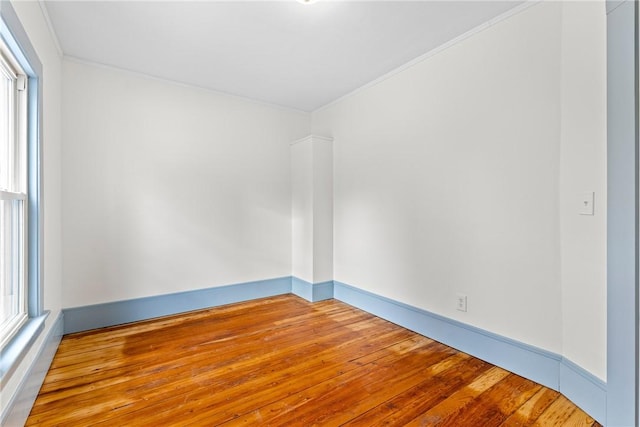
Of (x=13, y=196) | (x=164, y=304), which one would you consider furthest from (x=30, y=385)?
(x=164, y=304)

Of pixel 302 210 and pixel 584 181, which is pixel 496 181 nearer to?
pixel 584 181

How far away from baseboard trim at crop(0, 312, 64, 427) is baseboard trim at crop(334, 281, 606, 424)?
2.56 metres

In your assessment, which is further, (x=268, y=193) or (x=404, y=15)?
(x=268, y=193)

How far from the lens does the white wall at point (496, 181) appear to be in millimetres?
1668

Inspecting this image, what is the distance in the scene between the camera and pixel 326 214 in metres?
3.62

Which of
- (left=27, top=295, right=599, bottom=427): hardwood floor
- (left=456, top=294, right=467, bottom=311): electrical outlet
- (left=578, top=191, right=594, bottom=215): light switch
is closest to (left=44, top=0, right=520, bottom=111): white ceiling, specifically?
(left=578, top=191, right=594, bottom=215): light switch

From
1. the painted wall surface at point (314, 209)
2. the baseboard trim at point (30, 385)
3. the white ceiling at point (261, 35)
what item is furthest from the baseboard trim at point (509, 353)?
the baseboard trim at point (30, 385)

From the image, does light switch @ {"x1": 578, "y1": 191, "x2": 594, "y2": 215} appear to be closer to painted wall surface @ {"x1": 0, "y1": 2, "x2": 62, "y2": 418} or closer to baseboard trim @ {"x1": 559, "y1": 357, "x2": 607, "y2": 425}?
baseboard trim @ {"x1": 559, "y1": 357, "x2": 607, "y2": 425}

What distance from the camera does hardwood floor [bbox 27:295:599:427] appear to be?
61.9 inches

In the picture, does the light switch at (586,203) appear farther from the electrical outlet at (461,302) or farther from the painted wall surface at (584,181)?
the electrical outlet at (461,302)

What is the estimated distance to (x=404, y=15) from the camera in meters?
2.05

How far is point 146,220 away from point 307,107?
2306mm

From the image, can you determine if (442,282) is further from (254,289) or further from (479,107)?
(254,289)

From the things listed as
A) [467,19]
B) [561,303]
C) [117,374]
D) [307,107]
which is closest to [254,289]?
[117,374]
